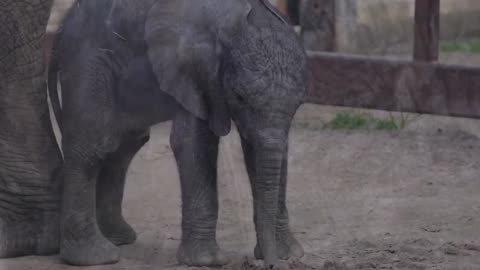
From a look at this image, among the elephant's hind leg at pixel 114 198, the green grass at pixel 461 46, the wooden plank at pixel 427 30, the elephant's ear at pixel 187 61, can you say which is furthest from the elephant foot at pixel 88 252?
the green grass at pixel 461 46

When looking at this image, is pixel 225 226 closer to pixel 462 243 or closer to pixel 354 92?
pixel 462 243

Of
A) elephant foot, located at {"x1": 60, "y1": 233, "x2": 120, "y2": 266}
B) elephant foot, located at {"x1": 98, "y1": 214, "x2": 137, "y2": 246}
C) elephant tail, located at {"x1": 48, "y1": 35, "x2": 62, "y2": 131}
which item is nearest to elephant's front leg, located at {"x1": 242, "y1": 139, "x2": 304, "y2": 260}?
elephant foot, located at {"x1": 60, "y1": 233, "x2": 120, "y2": 266}

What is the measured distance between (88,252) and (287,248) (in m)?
0.75

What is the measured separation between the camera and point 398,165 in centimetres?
609

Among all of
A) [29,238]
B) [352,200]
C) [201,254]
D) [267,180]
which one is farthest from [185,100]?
[352,200]

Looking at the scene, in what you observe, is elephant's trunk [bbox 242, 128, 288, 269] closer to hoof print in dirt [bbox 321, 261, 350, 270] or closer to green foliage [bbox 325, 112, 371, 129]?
hoof print in dirt [bbox 321, 261, 350, 270]

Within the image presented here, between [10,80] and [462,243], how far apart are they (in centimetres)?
185

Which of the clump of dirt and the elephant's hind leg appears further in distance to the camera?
the elephant's hind leg

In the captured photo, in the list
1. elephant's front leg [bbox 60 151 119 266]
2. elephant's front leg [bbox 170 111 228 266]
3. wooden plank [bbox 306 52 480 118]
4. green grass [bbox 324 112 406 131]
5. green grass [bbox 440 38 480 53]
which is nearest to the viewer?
elephant's front leg [bbox 170 111 228 266]

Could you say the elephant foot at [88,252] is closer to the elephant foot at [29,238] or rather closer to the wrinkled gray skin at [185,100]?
the wrinkled gray skin at [185,100]

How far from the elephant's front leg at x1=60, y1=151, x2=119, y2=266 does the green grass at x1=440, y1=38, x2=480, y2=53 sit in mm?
5348

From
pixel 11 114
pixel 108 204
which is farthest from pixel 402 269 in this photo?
pixel 11 114

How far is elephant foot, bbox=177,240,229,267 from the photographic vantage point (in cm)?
439

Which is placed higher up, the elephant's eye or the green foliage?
the green foliage
